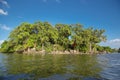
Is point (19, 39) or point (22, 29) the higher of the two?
point (22, 29)

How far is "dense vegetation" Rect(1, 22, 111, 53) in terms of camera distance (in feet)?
258

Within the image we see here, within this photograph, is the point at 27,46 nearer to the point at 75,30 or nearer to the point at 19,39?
the point at 19,39

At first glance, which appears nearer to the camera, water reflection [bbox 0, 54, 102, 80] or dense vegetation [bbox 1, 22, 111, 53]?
water reflection [bbox 0, 54, 102, 80]

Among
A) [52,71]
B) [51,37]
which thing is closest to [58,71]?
[52,71]

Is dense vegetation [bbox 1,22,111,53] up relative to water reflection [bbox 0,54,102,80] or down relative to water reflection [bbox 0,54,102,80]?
up

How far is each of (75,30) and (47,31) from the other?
60.6 ft

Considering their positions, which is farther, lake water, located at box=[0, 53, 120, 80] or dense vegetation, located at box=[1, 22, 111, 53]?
dense vegetation, located at box=[1, 22, 111, 53]

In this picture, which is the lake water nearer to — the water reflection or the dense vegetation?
the water reflection

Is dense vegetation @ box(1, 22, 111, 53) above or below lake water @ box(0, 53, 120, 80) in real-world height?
above

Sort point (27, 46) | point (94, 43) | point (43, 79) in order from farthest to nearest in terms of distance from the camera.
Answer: point (94, 43), point (27, 46), point (43, 79)

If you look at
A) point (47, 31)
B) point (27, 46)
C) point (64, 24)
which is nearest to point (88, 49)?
point (64, 24)

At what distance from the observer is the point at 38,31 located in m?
84.0

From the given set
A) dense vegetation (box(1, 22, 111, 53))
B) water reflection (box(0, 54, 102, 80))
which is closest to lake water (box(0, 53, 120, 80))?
water reflection (box(0, 54, 102, 80))

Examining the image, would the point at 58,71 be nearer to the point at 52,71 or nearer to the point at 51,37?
the point at 52,71
